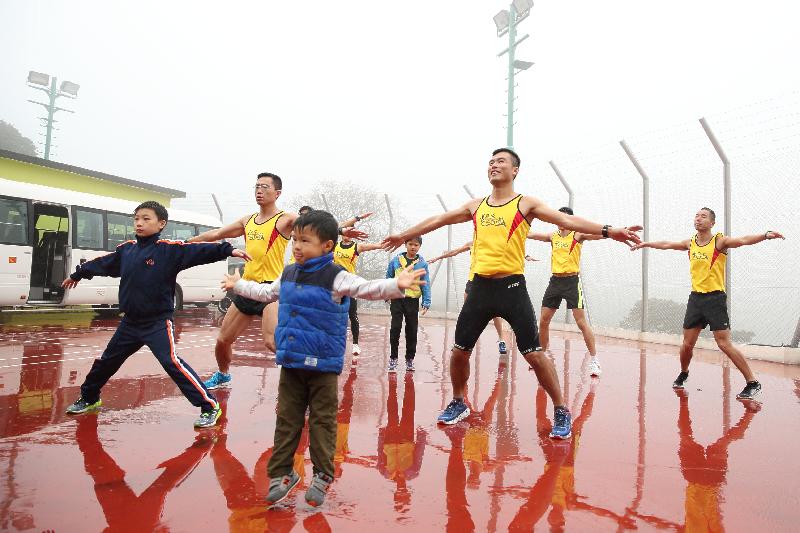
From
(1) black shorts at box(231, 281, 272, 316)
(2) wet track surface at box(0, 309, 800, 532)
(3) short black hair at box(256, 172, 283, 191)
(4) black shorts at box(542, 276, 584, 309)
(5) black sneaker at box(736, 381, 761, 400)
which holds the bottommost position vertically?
(2) wet track surface at box(0, 309, 800, 532)

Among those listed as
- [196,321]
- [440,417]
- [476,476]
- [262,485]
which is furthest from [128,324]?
[196,321]

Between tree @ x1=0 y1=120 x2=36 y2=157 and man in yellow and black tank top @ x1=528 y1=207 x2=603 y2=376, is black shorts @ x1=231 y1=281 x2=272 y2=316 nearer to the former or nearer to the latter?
man in yellow and black tank top @ x1=528 y1=207 x2=603 y2=376

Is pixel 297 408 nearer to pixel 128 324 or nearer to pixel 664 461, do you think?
pixel 128 324

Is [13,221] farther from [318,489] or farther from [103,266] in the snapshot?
[318,489]

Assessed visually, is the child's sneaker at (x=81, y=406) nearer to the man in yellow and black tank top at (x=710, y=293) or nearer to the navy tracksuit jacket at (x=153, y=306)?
the navy tracksuit jacket at (x=153, y=306)

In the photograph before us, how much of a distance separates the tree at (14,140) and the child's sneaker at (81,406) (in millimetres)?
42231

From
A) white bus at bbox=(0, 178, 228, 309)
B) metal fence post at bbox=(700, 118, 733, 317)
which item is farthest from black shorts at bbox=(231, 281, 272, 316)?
metal fence post at bbox=(700, 118, 733, 317)

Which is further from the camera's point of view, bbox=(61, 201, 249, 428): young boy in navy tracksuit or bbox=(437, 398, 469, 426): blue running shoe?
bbox=(437, 398, 469, 426): blue running shoe

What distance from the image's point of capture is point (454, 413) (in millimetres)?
4535

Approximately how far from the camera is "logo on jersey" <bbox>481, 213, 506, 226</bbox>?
4301 mm

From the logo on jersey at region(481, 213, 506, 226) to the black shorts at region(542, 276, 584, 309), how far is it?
3.36 metres

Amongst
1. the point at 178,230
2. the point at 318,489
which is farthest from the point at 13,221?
the point at 318,489

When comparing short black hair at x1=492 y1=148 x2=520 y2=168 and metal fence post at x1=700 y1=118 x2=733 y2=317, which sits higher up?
metal fence post at x1=700 y1=118 x2=733 y2=317

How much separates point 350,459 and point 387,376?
317 centimetres
